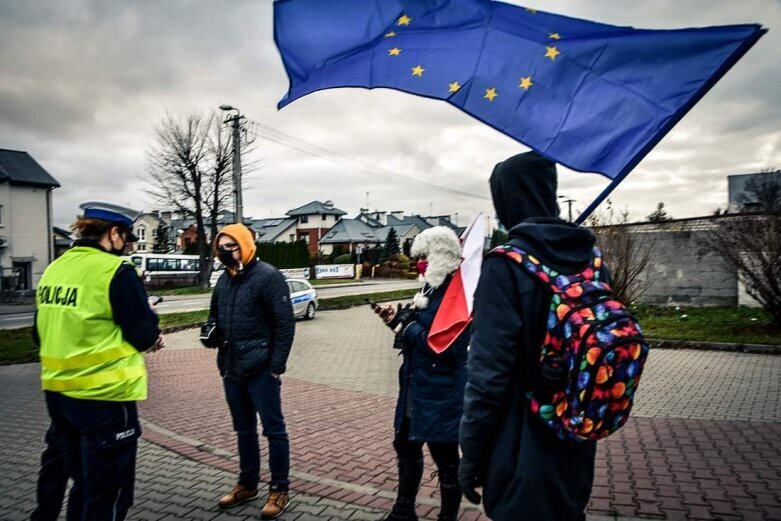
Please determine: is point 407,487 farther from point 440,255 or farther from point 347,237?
point 347,237

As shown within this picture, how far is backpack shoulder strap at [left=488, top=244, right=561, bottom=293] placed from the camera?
1.94 meters

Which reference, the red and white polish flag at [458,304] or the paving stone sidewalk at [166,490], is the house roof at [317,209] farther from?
the red and white polish flag at [458,304]

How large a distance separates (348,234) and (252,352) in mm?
79269

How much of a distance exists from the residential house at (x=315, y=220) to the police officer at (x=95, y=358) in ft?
280

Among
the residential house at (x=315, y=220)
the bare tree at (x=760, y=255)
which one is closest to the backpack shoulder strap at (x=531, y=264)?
the bare tree at (x=760, y=255)

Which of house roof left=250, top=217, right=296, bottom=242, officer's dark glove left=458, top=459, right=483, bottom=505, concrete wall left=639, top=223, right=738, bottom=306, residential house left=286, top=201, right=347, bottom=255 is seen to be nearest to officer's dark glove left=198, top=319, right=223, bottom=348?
officer's dark glove left=458, top=459, right=483, bottom=505

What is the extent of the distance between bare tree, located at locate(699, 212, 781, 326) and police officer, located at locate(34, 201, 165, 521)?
1251cm

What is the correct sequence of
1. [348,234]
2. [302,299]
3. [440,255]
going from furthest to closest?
1. [348,234]
2. [302,299]
3. [440,255]

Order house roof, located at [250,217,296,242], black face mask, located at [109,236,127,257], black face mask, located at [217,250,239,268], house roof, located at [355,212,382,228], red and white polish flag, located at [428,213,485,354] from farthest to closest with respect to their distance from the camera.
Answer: house roof, located at [355,212,382,228] < house roof, located at [250,217,296,242] < black face mask, located at [217,250,239,268] < red and white polish flag, located at [428,213,485,354] < black face mask, located at [109,236,127,257]

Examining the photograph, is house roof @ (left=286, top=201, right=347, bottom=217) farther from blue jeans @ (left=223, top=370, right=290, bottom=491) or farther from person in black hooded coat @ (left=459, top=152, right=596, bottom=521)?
person in black hooded coat @ (left=459, top=152, right=596, bottom=521)

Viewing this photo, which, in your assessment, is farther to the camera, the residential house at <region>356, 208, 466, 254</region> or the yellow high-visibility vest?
the residential house at <region>356, 208, 466, 254</region>

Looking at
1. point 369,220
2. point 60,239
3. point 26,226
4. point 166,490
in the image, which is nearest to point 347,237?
point 369,220

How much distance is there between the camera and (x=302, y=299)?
18.3m

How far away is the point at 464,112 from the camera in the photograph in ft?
8.99
